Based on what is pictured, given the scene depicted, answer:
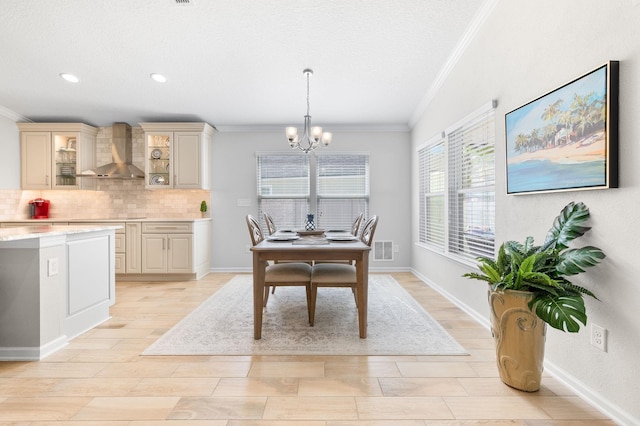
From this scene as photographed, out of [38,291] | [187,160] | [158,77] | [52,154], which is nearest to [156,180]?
[187,160]

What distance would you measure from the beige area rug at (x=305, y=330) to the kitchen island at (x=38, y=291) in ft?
2.37

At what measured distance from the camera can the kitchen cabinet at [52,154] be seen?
16.1 feet

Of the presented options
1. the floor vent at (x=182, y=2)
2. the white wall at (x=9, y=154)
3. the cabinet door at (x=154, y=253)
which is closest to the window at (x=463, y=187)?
the floor vent at (x=182, y=2)

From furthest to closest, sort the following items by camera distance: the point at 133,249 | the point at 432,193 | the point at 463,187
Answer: the point at 133,249
the point at 432,193
the point at 463,187

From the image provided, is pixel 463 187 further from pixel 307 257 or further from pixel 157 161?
pixel 157 161

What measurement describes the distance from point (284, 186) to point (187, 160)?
1.52m

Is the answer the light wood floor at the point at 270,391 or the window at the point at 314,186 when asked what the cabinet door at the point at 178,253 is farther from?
the light wood floor at the point at 270,391

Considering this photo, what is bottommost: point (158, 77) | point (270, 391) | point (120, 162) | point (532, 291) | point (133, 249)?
point (270, 391)

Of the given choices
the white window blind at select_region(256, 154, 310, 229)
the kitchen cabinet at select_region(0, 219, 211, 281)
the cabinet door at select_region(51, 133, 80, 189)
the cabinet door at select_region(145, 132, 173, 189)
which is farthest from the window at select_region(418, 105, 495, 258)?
the cabinet door at select_region(51, 133, 80, 189)

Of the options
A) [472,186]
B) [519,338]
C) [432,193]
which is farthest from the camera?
[432,193]

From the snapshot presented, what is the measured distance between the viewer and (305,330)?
2.75 metres

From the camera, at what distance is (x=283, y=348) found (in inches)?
94.3

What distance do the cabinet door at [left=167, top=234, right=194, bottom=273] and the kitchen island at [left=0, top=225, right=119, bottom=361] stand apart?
1965 mm

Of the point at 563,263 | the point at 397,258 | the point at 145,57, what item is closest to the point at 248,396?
the point at 563,263
